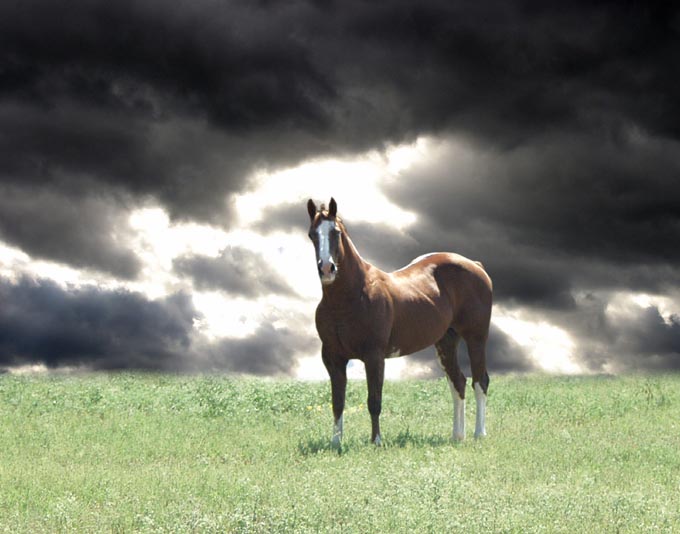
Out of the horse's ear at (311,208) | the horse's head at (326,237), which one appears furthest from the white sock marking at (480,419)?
the horse's ear at (311,208)

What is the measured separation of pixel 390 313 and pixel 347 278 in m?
1.10

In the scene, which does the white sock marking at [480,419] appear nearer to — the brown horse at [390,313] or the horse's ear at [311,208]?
the brown horse at [390,313]

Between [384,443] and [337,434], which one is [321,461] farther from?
[384,443]

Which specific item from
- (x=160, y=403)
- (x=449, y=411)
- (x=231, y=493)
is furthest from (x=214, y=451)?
(x=449, y=411)

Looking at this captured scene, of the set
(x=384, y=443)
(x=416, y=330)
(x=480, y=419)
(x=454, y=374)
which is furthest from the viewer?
(x=454, y=374)

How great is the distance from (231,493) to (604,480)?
515cm

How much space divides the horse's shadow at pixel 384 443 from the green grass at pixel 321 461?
0.07m

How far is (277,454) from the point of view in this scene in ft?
41.8

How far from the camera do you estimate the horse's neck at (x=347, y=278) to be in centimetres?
1262

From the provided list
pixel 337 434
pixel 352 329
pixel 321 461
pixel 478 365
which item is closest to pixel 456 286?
pixel 478 365

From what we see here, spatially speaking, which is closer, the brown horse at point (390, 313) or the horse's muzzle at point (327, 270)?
the horse's muzzle at point (327, 270)

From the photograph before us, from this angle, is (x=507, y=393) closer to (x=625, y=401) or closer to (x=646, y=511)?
(x=625, y=401)

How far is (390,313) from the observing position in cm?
1321

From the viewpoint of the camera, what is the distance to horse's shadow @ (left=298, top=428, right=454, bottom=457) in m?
12.9
